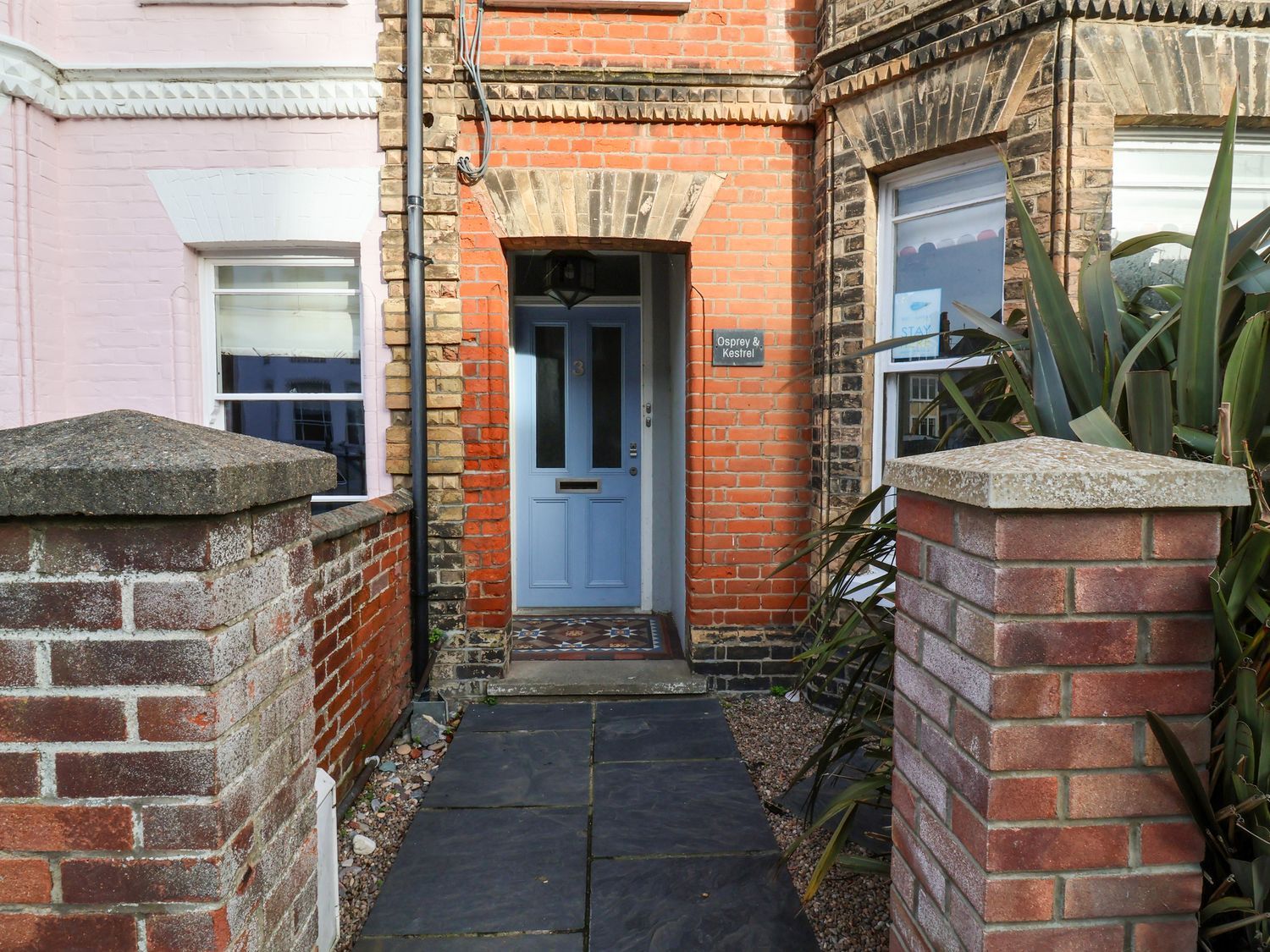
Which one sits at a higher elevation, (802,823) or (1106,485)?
(1106,485)

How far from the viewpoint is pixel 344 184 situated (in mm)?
4012

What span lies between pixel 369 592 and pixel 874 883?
2.28m

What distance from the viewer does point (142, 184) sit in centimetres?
401

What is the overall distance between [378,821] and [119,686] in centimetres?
202

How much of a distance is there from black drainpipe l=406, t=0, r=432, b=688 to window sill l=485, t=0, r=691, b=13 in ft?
1.62

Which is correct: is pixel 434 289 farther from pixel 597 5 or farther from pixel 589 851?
pixel 589 851

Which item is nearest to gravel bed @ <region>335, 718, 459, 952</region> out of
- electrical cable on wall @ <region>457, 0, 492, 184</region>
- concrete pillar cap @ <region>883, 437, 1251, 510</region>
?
concrete pillar cap @ <region>883, 437, 1251, 510</region>

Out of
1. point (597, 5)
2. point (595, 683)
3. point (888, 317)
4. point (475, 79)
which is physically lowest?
point (595, 683)

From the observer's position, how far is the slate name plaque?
4145 mm

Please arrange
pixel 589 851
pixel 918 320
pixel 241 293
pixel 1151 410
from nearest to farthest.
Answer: pixel 1151 410 < pixel 589 851 < pixel 918 320 < pixel 241 293

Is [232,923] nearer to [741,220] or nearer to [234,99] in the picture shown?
[741,220]

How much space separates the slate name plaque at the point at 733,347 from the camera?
163 inches

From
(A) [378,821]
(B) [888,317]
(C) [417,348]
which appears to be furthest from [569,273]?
(A) [378,821]

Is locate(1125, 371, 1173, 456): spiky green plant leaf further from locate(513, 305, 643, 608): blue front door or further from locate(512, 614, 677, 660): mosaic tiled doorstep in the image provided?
locate(513, 305, 643, 608): blue front door
